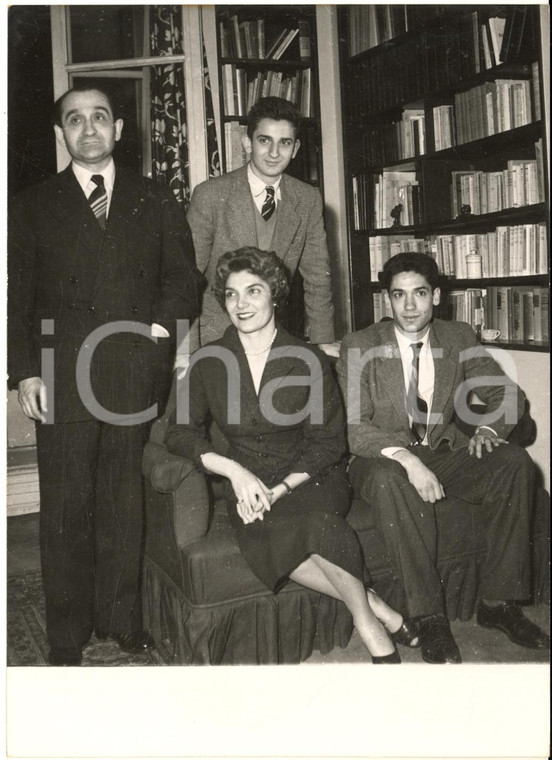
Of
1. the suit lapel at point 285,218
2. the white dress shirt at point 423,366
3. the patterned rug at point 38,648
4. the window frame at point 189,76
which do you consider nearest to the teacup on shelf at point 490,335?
the white dress shirt at point 423,366

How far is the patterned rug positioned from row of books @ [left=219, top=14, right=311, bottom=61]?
297 cm

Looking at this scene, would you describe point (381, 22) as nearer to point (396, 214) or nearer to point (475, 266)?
point (396, 214)

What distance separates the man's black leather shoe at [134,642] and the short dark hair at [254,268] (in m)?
1.15

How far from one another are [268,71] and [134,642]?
3.17 meters

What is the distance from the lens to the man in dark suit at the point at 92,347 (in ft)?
7.06

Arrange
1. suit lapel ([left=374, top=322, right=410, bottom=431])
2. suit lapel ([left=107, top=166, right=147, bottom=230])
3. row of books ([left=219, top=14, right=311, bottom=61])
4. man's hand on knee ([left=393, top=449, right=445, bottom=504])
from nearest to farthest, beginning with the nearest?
1. suit lapel ([left=107, top=166, right=147, bottom=230])
2. man's hand on knee ([left=393, top=449, right=445, bottom=504])
3. suit lapel ([left=374, top=322, right=410, bottom=431])
4. row of books ([left=219, top=14, right=311, bottom=61])

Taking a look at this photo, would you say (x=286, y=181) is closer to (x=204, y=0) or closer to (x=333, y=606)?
(x=204, y=0)

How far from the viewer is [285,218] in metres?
2.78

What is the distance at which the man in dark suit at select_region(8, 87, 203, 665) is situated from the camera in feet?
7.06

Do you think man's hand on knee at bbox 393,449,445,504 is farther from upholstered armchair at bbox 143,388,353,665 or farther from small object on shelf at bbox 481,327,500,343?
small object on shelf at bbox 481,327,500,343

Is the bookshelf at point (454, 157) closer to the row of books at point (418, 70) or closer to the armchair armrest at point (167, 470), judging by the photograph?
the row of books at point (418, 70)

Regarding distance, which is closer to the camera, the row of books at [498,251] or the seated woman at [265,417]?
the seated woman at [265,417]

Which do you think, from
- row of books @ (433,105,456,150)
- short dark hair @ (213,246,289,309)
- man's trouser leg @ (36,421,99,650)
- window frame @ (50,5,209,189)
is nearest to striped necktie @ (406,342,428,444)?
short dark hair @ (213,246,289,309)

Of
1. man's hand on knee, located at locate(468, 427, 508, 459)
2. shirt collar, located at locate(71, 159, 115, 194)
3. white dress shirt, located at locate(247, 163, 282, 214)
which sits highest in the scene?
white dress shirt, located at locate(247, 163, 282, 214)
